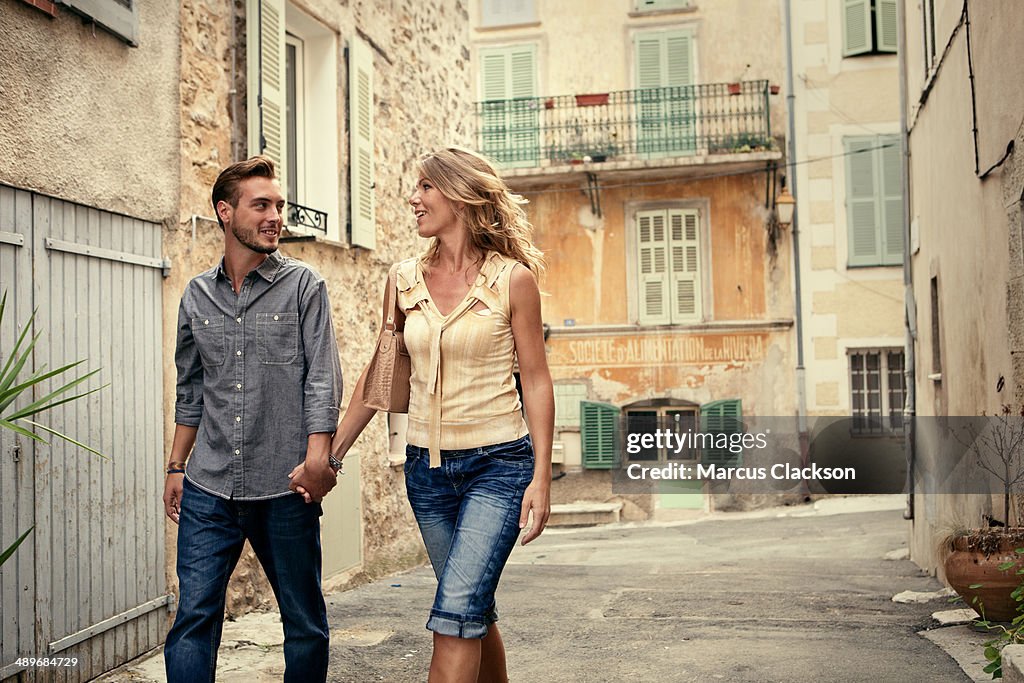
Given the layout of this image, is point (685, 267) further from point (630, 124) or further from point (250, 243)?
point (250, 243)

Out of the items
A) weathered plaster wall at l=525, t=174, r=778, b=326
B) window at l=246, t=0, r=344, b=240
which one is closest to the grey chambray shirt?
window at l=246, t=0, r=344, b=240

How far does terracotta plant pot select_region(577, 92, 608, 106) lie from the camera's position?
65.9ft

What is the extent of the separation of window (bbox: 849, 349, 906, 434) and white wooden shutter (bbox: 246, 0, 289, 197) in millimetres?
13342

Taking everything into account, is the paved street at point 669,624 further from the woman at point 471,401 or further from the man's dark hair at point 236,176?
the man's dark hair at point 236,176

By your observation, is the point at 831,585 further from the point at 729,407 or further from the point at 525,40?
the point at 525,40

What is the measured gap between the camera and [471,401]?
10.7ft

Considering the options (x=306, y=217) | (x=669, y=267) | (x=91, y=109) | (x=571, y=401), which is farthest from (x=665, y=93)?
(x=91, y=109)

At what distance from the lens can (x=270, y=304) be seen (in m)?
3.71

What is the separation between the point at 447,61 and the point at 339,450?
359 inches

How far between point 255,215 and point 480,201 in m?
0.82

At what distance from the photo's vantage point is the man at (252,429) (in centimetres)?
353

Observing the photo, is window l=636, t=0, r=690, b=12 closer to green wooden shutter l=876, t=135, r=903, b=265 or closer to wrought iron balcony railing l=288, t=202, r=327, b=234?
green wooden shutter l=876, t=135, r=903, b=265

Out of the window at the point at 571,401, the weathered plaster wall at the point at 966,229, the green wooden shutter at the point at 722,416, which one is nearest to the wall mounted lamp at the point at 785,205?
the green wooden shutter at the point at 722,416

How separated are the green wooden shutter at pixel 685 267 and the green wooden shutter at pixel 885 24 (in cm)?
415
